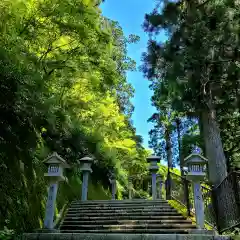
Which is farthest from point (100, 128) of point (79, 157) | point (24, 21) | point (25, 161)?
point (24, 21)

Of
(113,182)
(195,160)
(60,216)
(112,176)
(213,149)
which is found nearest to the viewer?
(195,160)

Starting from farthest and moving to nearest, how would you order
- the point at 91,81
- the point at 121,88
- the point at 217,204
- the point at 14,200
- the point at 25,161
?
the point at 121,88 < the point at 91,81 < the point at 25,161 < the point at 217,204 < the point at 14,200

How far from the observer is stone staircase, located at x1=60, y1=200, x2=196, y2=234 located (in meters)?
7.07

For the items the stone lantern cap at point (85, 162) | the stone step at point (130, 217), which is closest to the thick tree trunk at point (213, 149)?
the stone step at point (130, 217)

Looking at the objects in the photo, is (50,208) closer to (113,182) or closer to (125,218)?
(125,218)

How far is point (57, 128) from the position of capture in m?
9.87

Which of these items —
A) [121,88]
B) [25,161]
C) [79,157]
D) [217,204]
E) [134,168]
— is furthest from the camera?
[121,88]

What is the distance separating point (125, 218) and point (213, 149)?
4502mm

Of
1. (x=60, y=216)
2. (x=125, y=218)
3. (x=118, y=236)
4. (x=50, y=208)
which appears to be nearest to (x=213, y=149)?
(x=125, y=218)

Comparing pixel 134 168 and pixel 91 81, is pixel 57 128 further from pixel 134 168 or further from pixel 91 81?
pixel 134 168

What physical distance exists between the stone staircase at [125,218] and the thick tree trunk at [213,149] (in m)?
2.37

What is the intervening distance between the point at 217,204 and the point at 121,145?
7.10m

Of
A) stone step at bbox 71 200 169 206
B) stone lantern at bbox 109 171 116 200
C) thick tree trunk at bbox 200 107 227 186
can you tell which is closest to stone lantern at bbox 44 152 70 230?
stone step at bbox 71 200 169 206

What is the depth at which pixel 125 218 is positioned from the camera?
26.2ft
